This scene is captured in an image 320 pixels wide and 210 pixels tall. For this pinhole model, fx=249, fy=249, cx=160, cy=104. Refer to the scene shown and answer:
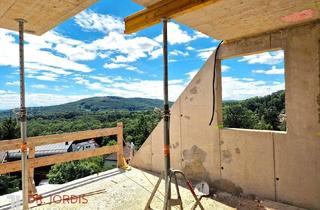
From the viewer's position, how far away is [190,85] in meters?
4.72

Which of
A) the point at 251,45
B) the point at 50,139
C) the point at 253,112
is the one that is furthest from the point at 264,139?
the point at 253,112

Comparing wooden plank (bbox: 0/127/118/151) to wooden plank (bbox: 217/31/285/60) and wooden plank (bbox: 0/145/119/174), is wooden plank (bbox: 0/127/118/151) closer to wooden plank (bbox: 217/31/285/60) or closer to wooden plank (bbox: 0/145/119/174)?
wooden plank (bbox: 0/145/119/174)

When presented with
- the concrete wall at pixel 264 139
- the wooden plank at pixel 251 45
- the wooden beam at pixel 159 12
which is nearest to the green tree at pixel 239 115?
the concrete wall at pixel 264 139

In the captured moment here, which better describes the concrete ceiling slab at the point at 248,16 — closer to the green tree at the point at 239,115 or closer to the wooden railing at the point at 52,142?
the wooden railing at the point at 52,142

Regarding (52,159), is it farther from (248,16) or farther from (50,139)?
Answer: (248,16)

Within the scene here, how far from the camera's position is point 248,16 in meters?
3.03

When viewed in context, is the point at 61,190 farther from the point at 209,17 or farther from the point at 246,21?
the point at 246,21

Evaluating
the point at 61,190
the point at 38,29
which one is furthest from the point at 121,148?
the point at 38,29

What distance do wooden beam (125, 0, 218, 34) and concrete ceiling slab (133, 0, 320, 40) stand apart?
0.10 m

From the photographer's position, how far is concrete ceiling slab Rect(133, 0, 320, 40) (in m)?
2.67

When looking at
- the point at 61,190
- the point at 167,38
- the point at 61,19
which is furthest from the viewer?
the point at 61,190

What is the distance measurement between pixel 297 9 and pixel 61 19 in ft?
9.04

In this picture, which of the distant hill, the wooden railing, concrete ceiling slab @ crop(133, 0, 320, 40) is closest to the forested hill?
the wooden railing

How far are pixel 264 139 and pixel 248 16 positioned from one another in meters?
1.85
